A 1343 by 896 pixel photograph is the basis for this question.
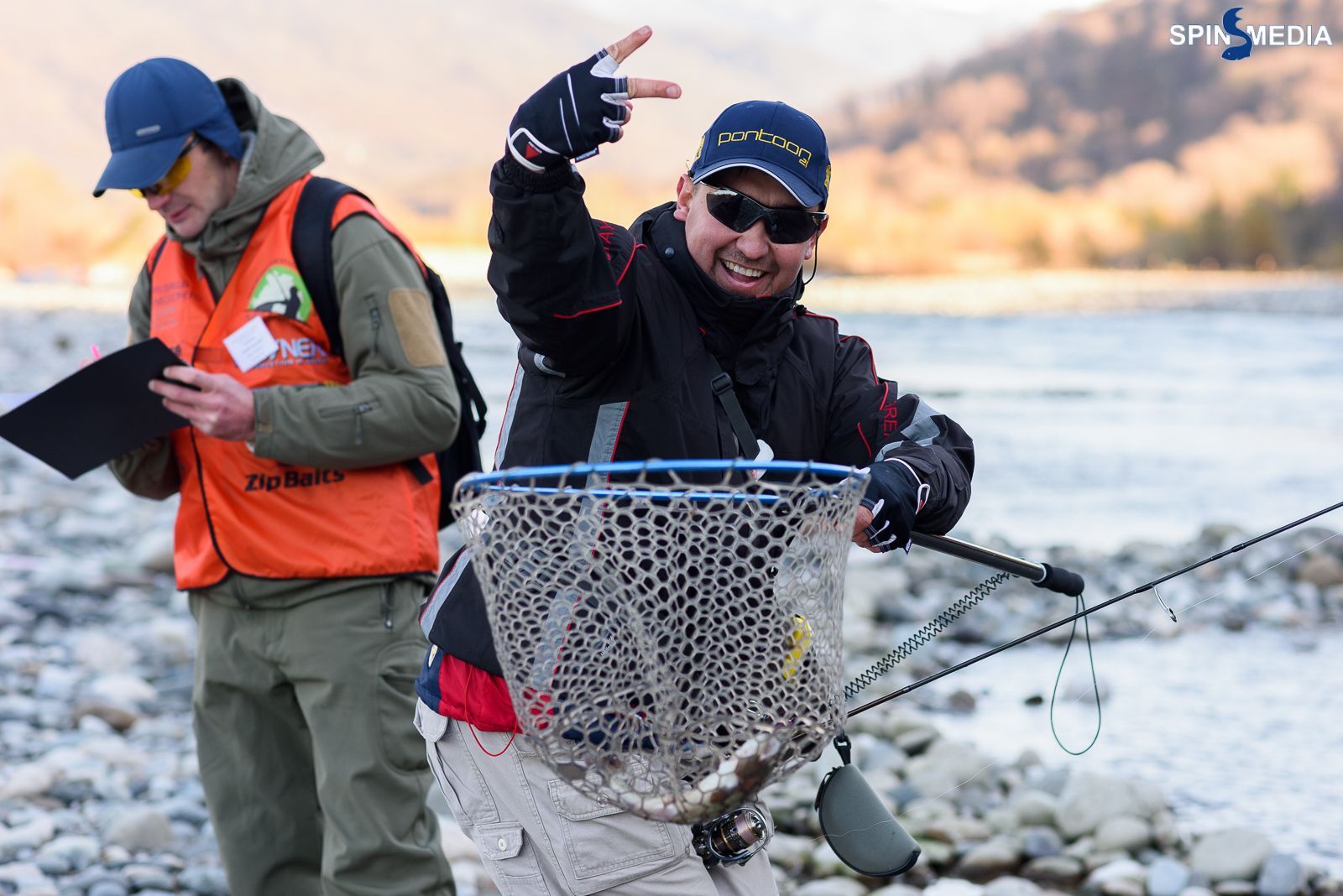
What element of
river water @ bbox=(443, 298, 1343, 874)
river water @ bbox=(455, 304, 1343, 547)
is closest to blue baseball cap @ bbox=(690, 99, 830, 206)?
river water @ bbox=(443, 298, 1343, 874)

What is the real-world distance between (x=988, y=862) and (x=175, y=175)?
3.24 metres

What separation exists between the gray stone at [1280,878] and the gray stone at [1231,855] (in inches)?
1.3

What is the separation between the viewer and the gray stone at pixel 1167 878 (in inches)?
173

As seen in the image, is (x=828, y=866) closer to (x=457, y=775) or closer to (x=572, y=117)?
(x=457, y=775)

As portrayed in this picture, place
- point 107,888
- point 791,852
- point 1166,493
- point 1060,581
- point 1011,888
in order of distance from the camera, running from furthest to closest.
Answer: point 1166,493, point 791,852, point 1011,888, point 107,888, point 1060,581

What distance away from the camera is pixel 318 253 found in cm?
295

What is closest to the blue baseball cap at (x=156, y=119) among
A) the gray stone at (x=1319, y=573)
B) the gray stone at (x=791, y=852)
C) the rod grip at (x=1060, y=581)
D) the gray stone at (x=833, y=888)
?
the rod grip at (x=1060, y=581)

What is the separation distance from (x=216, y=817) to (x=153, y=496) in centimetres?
72

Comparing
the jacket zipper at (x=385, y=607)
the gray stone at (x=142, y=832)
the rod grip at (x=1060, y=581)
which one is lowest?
the gray stone at (x=142, y=832)

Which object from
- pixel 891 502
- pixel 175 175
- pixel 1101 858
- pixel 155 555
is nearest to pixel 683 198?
pixel 891 502

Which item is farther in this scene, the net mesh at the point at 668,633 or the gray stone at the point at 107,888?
the gray stone at the point at 107,888

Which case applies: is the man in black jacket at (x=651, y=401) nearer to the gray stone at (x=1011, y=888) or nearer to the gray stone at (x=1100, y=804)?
the gray stone at (x=1011, y=888)

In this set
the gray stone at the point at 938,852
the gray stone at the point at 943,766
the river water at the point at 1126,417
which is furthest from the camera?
the river water at the point at 1126,417

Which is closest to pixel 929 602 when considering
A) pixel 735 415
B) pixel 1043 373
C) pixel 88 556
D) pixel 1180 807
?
pixel 1180 807
